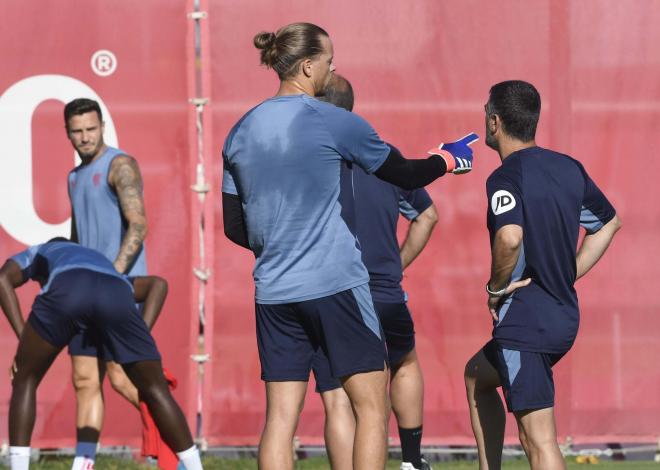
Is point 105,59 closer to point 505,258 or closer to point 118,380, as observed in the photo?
point 118,380

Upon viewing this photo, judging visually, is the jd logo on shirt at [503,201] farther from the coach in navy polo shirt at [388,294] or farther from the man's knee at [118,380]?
the man's knee at [118,380]

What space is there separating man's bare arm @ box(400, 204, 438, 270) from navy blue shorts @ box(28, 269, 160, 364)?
1.54 m

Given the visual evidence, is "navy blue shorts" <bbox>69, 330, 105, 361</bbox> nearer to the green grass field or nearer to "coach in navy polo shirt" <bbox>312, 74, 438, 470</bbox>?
the green grass field

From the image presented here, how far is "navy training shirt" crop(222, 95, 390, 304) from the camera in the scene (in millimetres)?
4980

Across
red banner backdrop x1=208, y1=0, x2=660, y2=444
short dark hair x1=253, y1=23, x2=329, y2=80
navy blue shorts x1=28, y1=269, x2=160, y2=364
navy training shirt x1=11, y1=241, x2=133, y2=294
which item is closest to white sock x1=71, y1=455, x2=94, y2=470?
navy blue shorts x1=28, y1=269, x2=160, y2=364

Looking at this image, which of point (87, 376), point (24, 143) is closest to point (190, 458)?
point (87, 376)

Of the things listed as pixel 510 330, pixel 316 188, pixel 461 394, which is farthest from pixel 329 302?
pixel 461 394

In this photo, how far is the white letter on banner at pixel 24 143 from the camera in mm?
8266

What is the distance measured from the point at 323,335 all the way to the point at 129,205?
237cm

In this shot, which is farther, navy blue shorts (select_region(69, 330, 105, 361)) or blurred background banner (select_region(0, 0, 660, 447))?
blurred background banner (select_region(0, 0, 660, 447))

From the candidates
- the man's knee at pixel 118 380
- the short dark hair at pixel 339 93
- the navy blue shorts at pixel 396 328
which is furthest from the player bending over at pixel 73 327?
the short dark hair at pixel 339 93

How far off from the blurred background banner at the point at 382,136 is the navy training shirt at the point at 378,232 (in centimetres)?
159

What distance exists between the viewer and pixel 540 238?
545cm

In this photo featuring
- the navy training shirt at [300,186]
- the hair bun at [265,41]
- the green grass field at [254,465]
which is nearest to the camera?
the navy training shirt at [300,186]
